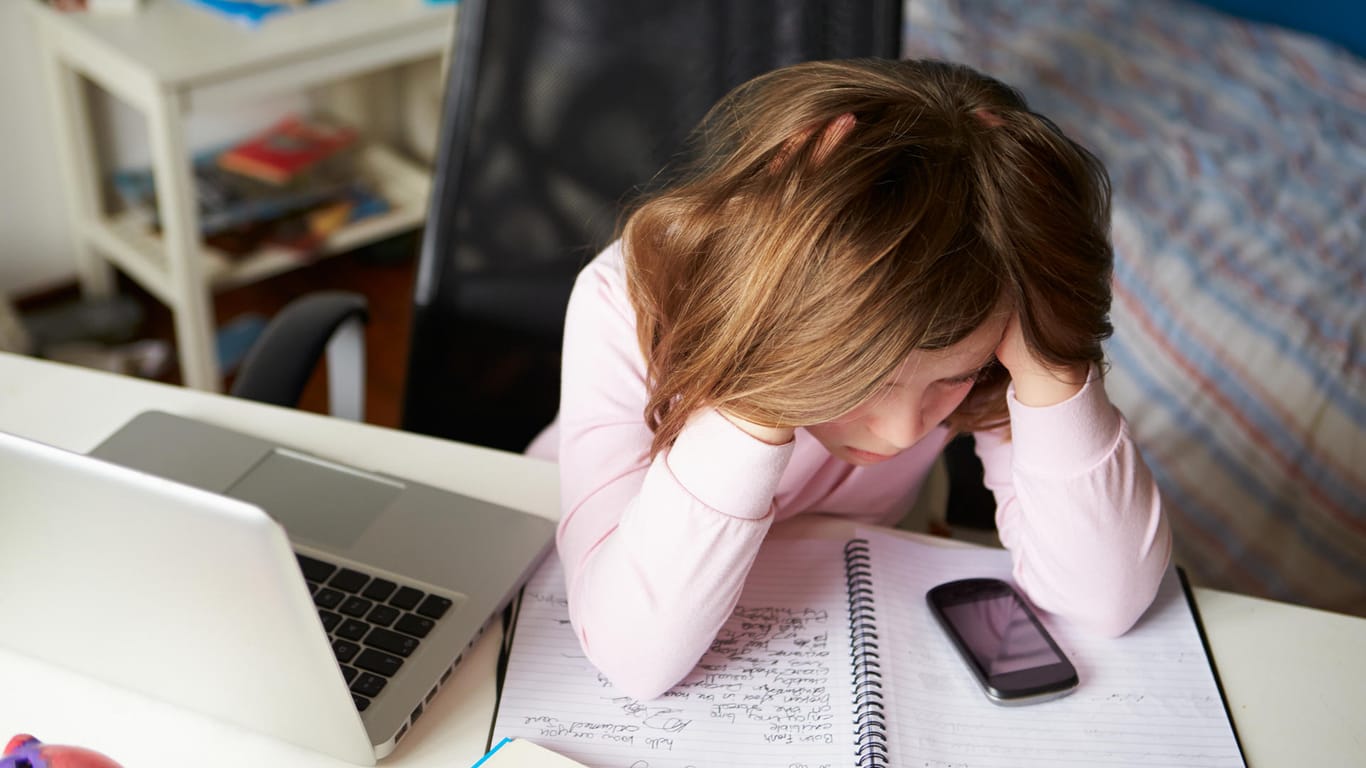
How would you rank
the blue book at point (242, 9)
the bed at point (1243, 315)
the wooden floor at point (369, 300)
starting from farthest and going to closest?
1. the wooden floor at point (369, 300)
2. the blue book at point (242, 9)
3. the bed at point (1243, 315)

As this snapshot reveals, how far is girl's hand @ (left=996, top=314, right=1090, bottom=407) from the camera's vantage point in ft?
2.43

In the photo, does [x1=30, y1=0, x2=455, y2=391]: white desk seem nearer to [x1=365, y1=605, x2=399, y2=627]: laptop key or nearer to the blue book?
the blue book

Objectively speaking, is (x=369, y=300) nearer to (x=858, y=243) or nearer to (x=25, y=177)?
(x=25, y=177)

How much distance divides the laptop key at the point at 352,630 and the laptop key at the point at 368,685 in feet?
0.10

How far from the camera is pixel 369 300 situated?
→ 2.22m

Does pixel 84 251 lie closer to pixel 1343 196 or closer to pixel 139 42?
pixel 139 42

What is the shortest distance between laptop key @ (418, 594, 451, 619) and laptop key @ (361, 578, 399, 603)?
0.02 m

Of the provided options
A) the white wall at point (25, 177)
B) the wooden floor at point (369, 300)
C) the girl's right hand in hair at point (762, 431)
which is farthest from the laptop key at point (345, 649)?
the white wall at point (25, 177)

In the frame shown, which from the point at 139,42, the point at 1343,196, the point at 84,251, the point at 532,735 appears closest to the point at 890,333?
the point at 532,735

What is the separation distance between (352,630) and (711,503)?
23cm

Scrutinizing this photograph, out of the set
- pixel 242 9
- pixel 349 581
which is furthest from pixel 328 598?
pixel 242 9

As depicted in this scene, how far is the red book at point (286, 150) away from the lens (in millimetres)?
2057

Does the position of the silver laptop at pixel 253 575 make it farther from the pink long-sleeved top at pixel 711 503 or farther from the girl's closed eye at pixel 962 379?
the girl's closed eye at pixel 962 379

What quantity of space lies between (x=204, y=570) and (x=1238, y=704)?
23.6 inches
